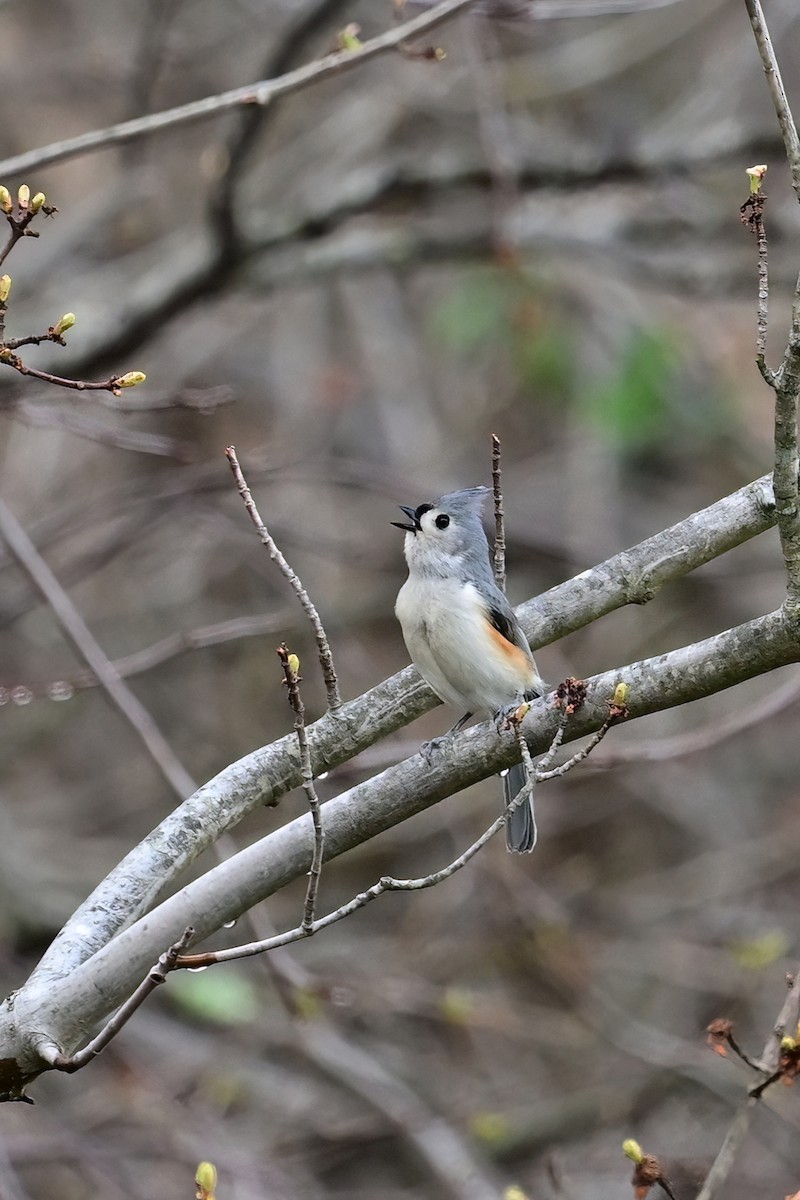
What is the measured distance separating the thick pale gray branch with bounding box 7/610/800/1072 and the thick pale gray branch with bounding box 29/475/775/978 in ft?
0.39

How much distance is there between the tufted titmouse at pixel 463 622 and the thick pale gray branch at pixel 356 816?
0.70 m

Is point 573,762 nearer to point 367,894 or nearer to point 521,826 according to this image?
point 367,894

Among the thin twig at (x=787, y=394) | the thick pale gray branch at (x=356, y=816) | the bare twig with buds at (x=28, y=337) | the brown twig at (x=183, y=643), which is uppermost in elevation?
the brown twig at (x=183, y=643)

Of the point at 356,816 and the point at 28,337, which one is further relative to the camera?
the point at 356,816

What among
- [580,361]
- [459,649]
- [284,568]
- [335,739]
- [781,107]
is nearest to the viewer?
[781,107]

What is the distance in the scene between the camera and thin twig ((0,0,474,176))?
3994 millimetres

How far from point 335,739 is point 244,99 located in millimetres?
2254

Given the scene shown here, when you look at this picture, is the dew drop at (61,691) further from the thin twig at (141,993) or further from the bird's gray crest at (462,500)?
the thin twig at (141,993)

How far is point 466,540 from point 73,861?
381 centimetres

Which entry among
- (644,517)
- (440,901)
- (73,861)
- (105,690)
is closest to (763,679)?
(644,517)

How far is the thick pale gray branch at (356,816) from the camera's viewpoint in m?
2.42

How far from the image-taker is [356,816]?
264 centimetres

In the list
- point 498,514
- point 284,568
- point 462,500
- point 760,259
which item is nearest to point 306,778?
point 284,568

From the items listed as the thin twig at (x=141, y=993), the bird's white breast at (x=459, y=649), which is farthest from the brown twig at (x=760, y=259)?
the bird's white breast at (x=459, y=649)
